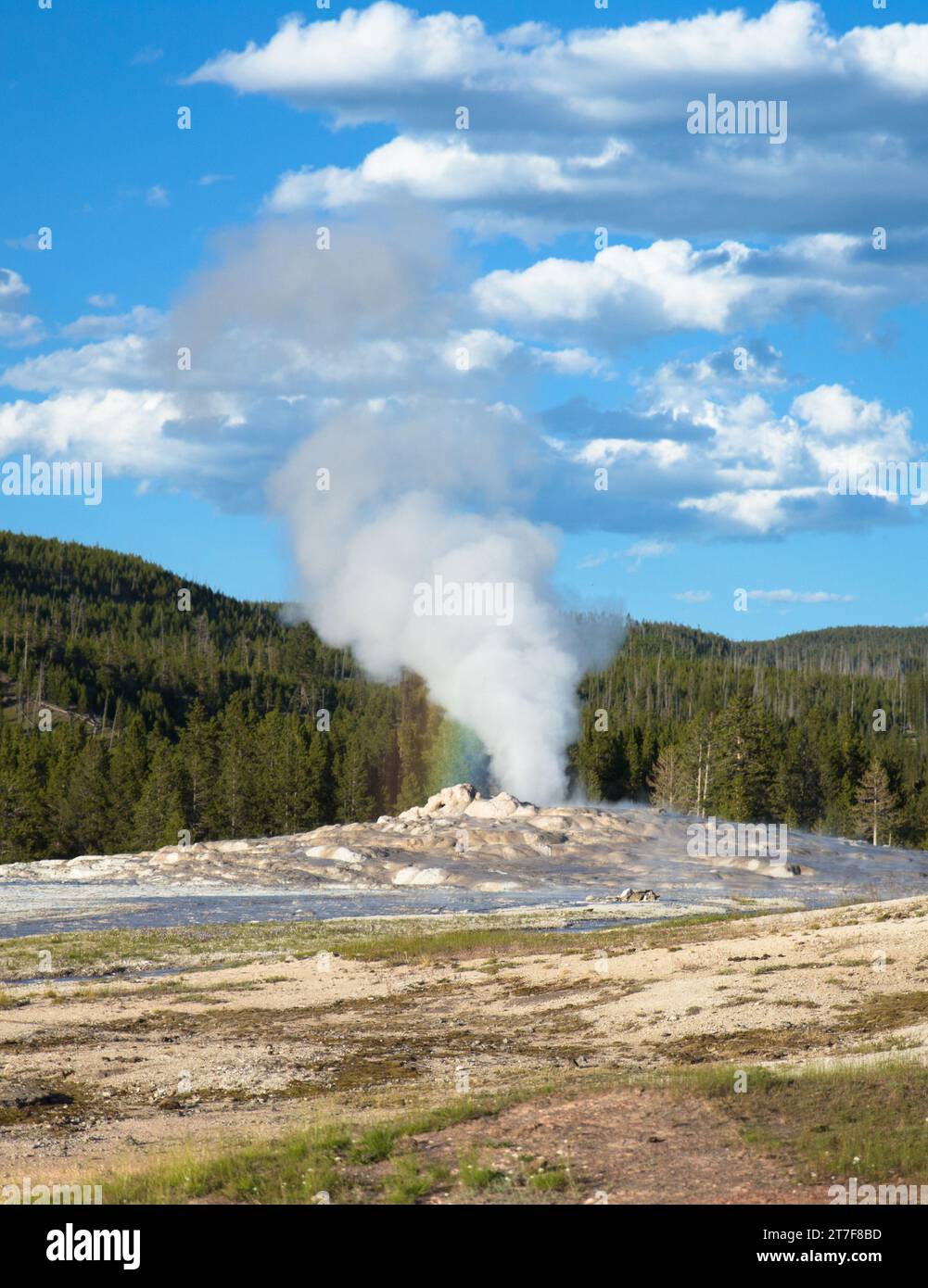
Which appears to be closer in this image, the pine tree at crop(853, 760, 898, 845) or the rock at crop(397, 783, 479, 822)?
the rock at crop(397, 783, 479, 822)

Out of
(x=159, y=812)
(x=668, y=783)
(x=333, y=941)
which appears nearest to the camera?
(x=333, y=941)

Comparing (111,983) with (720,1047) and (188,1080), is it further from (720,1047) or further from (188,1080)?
(720,1047)

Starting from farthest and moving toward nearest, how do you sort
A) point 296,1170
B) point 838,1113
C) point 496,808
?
1. point 496,808
2. point 838,1113
3. point 296,1170

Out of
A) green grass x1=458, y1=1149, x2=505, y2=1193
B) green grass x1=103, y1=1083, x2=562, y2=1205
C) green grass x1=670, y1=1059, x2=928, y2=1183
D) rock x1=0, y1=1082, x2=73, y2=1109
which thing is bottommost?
rock x1=0, y1=1082, x2=73, y2=1109

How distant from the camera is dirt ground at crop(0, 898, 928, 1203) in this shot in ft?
45.4

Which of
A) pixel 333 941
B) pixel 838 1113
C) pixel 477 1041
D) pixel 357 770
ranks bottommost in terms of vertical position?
pixel 333 941

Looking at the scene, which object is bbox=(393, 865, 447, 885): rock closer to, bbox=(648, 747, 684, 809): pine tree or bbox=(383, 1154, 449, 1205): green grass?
bbox=(648, 747, 684, 809): pine tree

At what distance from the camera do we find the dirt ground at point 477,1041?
45.4 ft

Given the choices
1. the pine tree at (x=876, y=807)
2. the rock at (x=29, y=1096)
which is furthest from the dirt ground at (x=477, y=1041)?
the pine tree at (x=876, y=807)

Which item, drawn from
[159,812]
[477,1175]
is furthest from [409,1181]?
[159,812]

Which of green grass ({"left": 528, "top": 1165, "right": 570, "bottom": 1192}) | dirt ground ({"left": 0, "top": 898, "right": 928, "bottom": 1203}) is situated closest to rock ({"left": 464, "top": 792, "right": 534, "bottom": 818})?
dirt ground ({"left": 0, "top": 898, "right": 928, "bottom": 1203})

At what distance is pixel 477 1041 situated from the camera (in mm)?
23234

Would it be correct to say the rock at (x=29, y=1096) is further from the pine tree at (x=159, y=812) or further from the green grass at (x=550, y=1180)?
the pine tree at (x=159, y=812)

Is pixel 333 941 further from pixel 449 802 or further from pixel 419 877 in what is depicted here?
pixel 449 802
